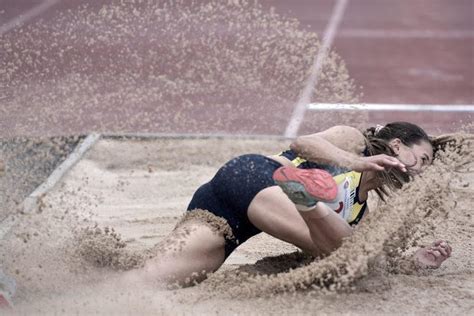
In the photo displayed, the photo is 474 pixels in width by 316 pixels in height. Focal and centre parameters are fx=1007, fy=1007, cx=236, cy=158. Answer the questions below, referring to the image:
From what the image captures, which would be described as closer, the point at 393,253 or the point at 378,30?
the point at 393,253

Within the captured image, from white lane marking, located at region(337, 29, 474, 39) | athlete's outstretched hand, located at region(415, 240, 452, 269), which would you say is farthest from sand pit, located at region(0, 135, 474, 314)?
white lane marking, located at region(337, 29, 474, 39)

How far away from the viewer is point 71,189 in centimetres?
593

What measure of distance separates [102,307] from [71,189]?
2.17m

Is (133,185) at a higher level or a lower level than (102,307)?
lower

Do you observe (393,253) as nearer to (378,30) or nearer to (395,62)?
(395,62)

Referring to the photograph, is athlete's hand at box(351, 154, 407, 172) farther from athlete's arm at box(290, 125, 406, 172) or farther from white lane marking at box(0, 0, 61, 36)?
white lane marking at box(0, 0, 61, 36)

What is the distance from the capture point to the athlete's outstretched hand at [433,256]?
14.4ft

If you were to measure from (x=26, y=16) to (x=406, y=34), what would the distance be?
13.3 ft

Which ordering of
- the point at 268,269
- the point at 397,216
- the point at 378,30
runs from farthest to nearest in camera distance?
the point at 378,30
the point at 268,269
the point at 397,216

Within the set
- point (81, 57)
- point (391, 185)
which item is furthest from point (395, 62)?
point (391, 185)

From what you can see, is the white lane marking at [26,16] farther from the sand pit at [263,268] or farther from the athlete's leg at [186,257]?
the athlete's leg at [186,257]

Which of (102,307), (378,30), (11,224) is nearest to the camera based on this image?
(102,307)

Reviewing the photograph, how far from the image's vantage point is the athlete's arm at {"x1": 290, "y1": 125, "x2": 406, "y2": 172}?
4.02 m

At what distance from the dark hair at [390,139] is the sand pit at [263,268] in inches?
4.3
